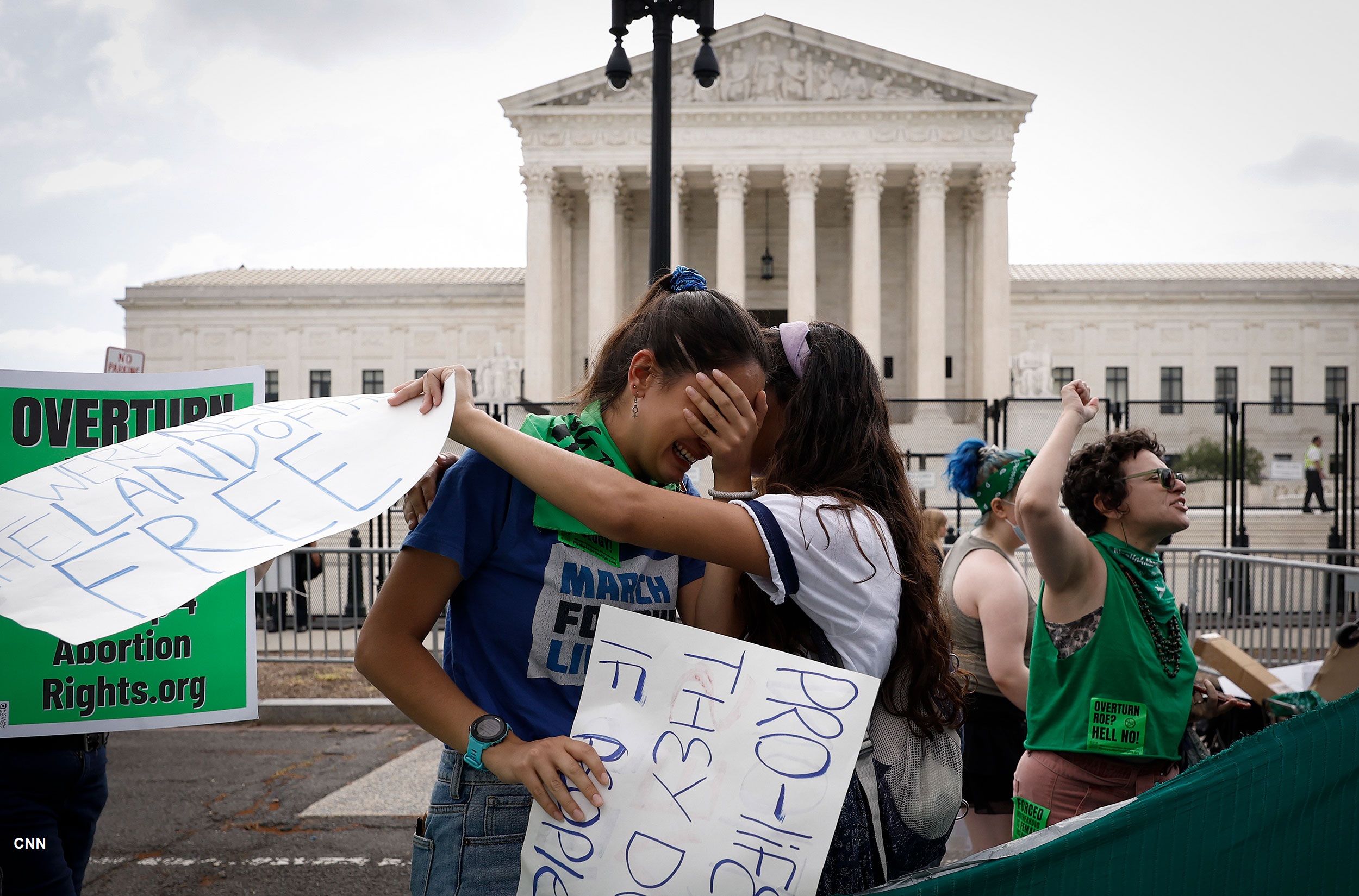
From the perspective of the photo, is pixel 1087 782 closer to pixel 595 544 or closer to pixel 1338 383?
pixel 595 544

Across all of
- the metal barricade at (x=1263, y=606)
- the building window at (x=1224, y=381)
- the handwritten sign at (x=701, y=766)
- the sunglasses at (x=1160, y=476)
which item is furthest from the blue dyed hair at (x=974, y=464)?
the building window at (x=1224, y=381)

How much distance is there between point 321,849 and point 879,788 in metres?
4.43

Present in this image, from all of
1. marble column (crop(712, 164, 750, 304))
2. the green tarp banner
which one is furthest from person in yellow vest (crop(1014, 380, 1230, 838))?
marble column (crop(712, 164, 750, 304))

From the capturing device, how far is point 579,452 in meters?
1.70

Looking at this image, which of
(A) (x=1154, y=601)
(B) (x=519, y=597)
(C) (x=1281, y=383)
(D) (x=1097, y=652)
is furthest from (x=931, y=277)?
(B) (x=519, y=597)

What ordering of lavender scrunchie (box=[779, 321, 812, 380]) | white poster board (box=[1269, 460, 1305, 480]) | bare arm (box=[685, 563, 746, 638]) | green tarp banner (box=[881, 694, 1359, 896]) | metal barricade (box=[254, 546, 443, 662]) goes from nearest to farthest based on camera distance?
green tarp banner (box=[881, 694, 1359, 896]), bare arm (box=[685, 563, 746, 638]), lavender scrunchie (box=[779, 321, 812, 380]), metal barricade (box=[254, 546, 443, 662]), white poster board (box=[1269, 460, 1305, 480])

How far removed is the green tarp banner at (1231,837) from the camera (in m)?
1.63

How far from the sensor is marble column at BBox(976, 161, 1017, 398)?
40.3 metres

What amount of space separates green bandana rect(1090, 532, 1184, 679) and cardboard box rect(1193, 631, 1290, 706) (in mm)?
1939

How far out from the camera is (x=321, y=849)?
524 centimetres

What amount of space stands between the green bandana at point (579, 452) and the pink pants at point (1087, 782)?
169cm

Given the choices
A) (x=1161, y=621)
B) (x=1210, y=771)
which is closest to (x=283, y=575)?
(x=1161, y=621)

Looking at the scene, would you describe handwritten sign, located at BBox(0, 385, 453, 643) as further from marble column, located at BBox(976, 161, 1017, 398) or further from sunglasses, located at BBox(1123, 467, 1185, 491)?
marble column, located at BBox(976, 161, 1017, 398)

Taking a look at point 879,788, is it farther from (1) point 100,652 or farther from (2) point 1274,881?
(1) point 100,652
